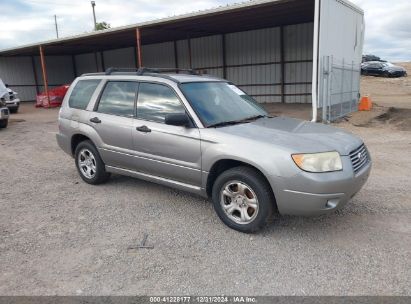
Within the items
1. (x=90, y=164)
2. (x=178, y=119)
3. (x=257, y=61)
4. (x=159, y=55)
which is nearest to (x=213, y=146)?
(x=178, y=119)

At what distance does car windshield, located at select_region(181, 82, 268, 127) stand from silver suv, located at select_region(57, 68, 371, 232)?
0.06 feet

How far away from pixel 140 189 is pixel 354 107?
12.3 m

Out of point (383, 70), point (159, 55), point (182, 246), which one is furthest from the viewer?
point (383, 70)

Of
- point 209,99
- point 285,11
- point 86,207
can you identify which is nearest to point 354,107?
point 285,11

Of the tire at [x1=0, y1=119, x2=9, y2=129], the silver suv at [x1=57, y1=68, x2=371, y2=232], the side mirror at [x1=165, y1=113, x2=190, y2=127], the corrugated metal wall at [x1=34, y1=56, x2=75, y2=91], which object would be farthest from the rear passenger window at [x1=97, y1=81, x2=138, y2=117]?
the corrugated metal wall at [x1=34, y1=56, x2=75, y2=91]

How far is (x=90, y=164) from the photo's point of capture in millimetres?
5836

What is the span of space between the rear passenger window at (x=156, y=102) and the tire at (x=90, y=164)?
1.19 metres

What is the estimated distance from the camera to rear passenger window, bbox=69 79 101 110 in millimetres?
5752

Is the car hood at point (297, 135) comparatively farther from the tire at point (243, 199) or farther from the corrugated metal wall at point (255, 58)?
the corrugated metal wall at point (255, 58)

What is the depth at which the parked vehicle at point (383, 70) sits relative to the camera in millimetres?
32188

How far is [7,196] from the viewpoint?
5508 millimetres

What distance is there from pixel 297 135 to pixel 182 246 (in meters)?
1.71

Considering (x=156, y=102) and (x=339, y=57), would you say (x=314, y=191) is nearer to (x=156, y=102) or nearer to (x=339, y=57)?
(x=156, y=102)

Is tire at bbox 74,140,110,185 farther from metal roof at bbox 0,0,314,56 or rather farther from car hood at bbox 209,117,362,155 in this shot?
metal roof at bbox 0,0,314,56
